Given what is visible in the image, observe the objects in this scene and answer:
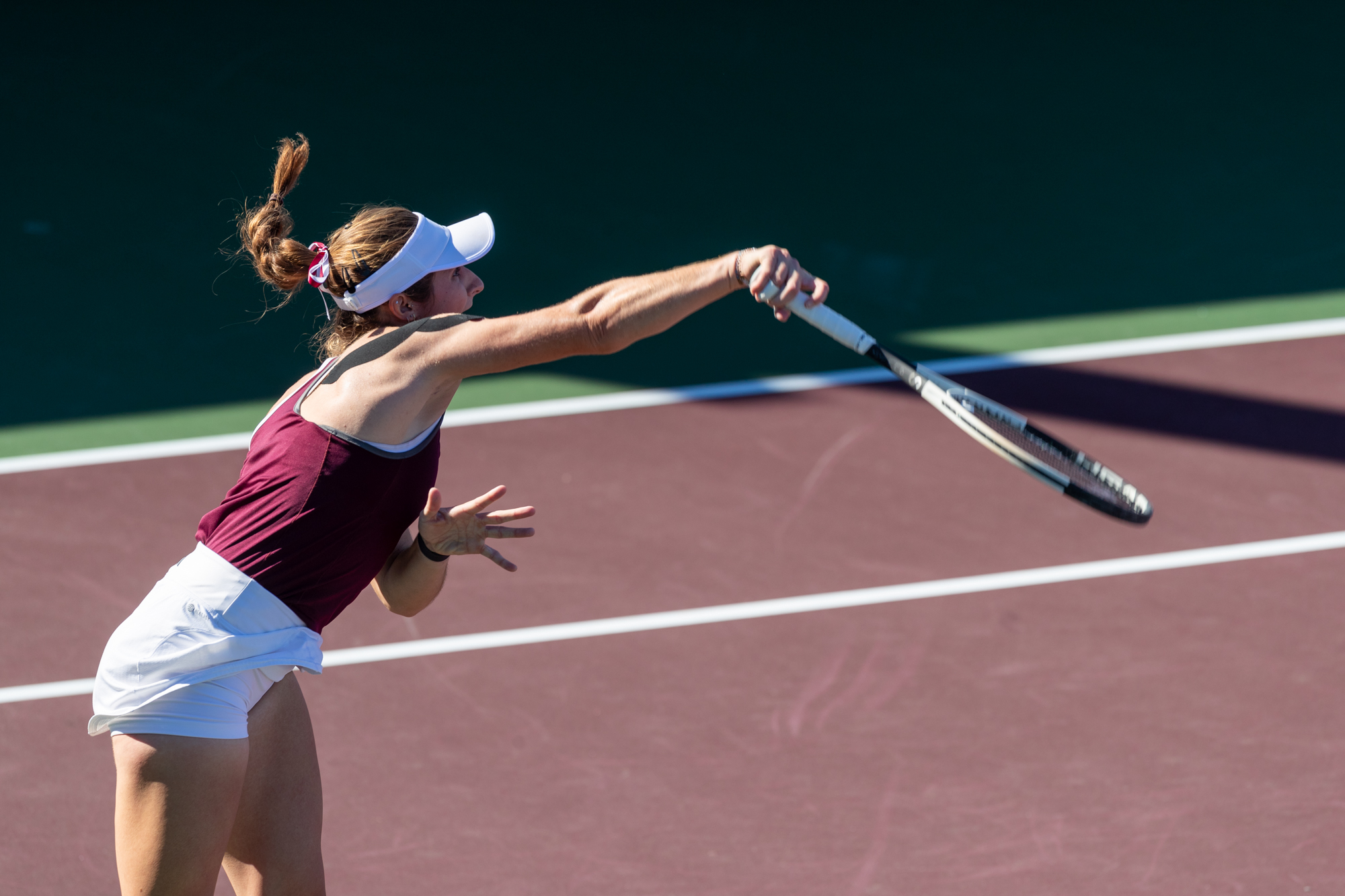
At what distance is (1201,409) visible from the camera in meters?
7.64

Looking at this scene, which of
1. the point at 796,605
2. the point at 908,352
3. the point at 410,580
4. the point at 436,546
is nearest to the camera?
the point at 436,546

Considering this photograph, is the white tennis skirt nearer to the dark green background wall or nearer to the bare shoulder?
the bare shoulder

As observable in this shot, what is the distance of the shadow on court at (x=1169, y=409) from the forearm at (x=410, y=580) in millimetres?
4475

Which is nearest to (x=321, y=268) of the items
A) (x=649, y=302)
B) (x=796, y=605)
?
(x=649, y=302)

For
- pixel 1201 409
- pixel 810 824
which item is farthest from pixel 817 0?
pixel 810 824

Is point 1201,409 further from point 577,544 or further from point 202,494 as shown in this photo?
point 202,494

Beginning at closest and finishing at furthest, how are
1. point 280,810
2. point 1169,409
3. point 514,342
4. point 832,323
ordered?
point 514,342
point 832,323
point 280,810
point 1169,409

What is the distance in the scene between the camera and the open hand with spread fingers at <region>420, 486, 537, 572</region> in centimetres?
370

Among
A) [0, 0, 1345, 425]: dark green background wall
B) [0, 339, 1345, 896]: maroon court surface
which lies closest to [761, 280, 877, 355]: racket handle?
[0, 339, 1345, 896]: maroon court surface

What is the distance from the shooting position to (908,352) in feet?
27.3

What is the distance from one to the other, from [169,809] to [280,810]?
0.38 meters

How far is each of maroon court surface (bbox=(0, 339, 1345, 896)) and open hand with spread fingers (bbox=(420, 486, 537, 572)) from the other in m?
1.56

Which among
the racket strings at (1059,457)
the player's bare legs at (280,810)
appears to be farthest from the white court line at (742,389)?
the player's bare legs at (280,810)

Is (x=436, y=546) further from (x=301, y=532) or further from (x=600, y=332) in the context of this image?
(x=600, y=332)
